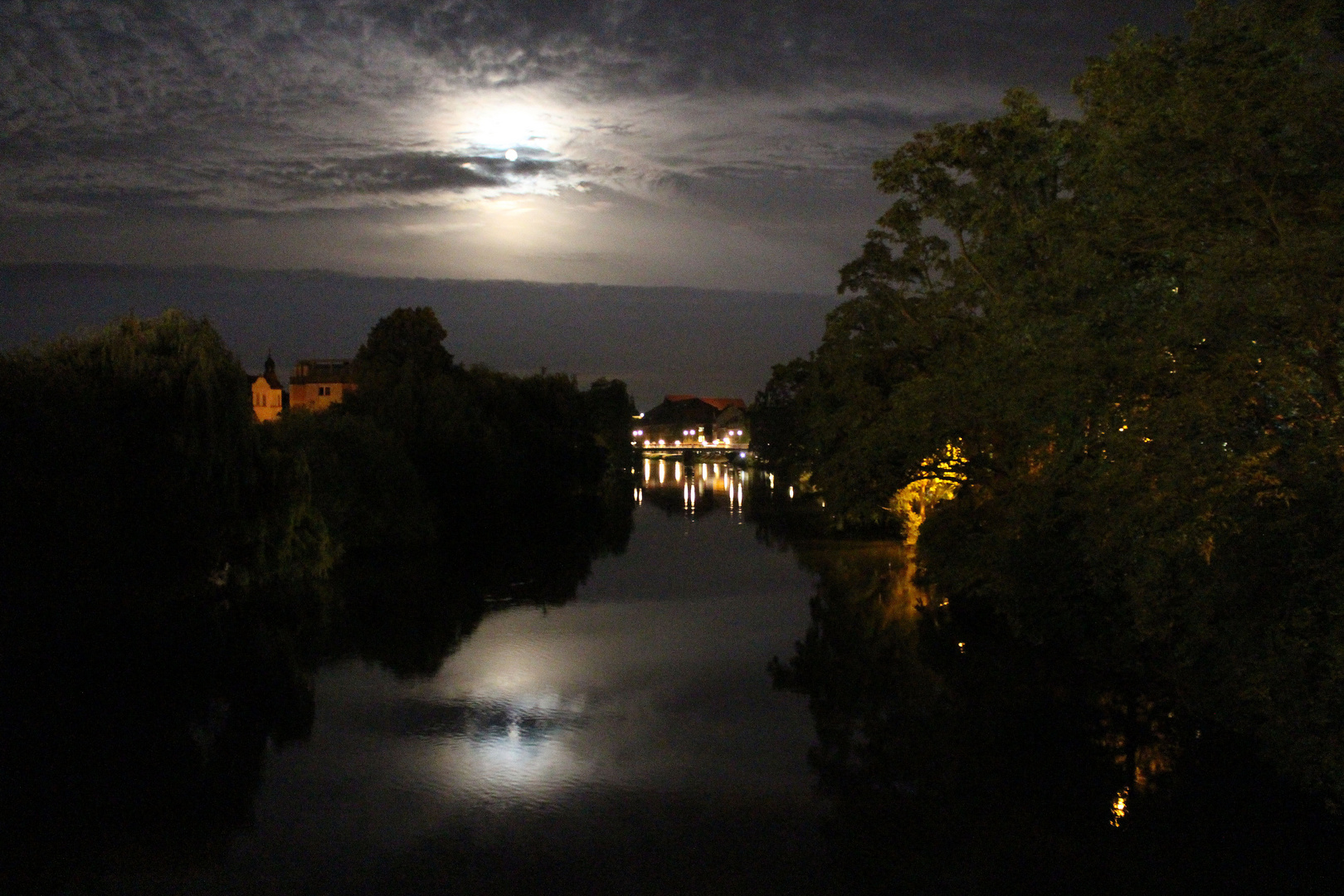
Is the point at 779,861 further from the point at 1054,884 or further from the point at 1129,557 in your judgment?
the point at 1129,557

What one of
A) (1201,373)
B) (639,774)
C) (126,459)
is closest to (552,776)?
(639,774)

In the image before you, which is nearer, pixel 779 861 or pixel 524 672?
pixel 779 861

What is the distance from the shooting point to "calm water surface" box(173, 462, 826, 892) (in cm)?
893

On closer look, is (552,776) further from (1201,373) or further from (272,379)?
(272,379)

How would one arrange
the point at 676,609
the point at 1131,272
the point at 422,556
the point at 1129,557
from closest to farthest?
the point at 1129,557 < the point at 1131,272 < the point at 676,609 < the point at 422,556

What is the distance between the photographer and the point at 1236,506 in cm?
1091

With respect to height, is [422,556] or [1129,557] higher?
[1129,557]

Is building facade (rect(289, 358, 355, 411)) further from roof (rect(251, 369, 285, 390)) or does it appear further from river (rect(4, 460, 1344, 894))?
river (rect(4, 460, 1344, 894))

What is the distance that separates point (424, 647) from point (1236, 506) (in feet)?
42.5

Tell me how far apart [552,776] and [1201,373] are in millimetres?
7746

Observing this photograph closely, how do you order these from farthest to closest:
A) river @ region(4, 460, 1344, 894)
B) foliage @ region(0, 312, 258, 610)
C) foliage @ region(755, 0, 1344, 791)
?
foliage @ region(0, 312, 258, 610), foliage @ region(755, 0, 1344, 791), river @ region(4, 460, 1344, 894)

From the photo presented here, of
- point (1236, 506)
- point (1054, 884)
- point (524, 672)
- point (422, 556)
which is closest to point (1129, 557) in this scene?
point (1236, 506)

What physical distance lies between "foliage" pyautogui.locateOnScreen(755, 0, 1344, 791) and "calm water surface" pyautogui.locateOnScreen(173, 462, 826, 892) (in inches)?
173

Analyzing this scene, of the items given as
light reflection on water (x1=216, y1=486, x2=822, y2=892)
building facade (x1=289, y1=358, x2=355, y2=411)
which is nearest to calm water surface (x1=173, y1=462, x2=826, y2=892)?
light reflection on water (x1=216, y1=486, x2=822, y2=892)
